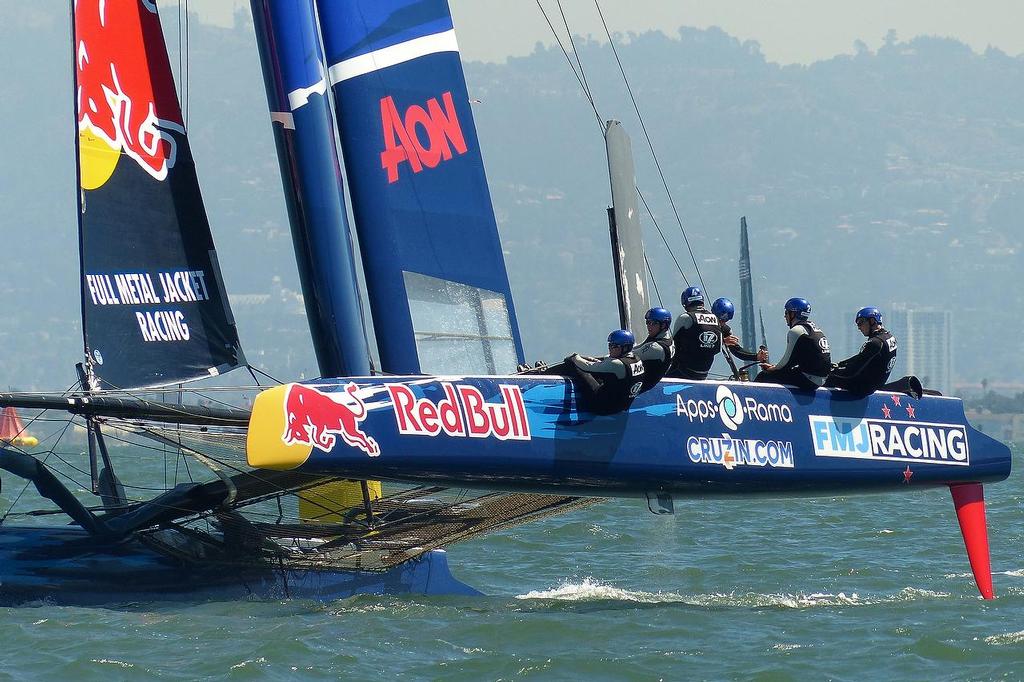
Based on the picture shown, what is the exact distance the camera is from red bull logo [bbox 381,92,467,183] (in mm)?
8898

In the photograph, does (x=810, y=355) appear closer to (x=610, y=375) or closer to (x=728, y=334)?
(x=728, y=334)

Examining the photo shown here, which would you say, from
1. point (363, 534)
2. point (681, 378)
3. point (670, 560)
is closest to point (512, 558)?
point (670, 560)

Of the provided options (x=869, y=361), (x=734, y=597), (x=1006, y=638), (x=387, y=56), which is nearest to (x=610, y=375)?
(x=869, y=361)

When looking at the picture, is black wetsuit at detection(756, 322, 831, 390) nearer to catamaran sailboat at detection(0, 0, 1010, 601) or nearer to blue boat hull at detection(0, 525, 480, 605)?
catamaran sailboat at detection(0, 0, 1010, 601)

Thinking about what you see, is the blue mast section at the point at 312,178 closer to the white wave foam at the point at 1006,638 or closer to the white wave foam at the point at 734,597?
the white wave foam at the point at 734,597

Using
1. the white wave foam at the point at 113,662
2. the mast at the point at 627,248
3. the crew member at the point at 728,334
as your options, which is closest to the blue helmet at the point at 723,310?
the crew member at the point at 728,334

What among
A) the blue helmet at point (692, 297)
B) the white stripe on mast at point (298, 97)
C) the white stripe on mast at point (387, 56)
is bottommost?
the blue helmet at point (692, 297)

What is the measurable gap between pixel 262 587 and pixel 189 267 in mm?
1949

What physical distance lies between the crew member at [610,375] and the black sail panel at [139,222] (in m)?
2.46

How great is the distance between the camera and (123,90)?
9047 mm

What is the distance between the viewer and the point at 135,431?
852 cm

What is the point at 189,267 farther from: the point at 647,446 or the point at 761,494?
the point at 761,494

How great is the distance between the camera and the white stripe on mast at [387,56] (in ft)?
29.1

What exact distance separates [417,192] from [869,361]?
276 cm
